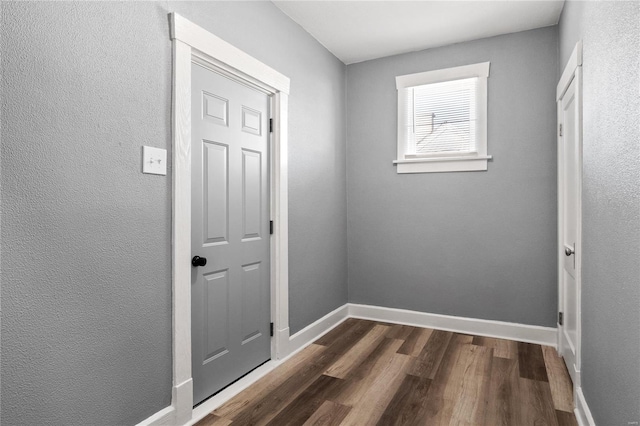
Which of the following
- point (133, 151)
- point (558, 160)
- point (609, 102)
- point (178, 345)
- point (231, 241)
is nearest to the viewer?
point (609, 102)

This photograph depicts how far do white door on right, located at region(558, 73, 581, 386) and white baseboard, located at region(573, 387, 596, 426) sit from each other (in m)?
0.28

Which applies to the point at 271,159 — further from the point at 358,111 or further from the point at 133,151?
the point at 358,111

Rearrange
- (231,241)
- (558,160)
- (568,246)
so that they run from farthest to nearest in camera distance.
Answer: (558,160) < (568,246) < (231,241)

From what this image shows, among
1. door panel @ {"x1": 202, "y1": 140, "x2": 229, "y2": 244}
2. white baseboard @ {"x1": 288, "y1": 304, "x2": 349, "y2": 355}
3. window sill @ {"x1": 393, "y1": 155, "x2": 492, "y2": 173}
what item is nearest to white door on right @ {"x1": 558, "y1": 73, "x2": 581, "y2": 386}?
window sill @ {"x1": 393, "y1": 155, "x2": 492, "y2": 173}

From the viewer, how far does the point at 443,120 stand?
11.7 ft

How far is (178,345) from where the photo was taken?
77.5 inches

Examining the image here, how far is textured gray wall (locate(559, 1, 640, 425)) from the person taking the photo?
130 centimetres

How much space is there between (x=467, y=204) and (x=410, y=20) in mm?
1663

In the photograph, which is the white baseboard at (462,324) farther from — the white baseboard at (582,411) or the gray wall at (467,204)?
the white baseboard at (582,411)

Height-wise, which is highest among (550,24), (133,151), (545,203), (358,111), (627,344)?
(550,24)

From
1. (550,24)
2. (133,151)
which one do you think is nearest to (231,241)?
(133,151)

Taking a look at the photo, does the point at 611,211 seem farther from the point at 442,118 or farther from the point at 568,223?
the point at 442,118

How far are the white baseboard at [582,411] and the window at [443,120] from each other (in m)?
1.93

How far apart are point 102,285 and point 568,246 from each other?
2895 millimetres
